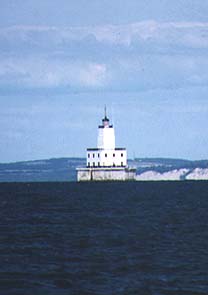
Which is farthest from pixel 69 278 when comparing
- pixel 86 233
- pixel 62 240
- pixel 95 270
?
pixel 86 233

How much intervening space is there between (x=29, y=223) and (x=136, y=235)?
1213 centimetres

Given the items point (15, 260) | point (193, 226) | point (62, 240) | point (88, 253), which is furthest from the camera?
point (193, 226)

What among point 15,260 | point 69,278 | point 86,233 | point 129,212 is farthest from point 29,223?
point 69,278

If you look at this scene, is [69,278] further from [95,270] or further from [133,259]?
[133,259]

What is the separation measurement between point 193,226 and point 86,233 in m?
8.48

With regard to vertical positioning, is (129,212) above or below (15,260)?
above

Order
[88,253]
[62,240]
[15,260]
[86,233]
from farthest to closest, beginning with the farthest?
[86,233] < [62,240] < [88,253] < [15,260]

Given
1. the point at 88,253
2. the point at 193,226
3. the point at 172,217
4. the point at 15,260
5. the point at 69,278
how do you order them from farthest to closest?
the point at 172,217
the point at 193,226
the point at 88,253
the point at 15,260
the point at 69,278

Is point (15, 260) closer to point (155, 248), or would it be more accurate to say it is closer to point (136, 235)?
point (155, 248)

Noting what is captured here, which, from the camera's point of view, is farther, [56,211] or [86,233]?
[56,211]

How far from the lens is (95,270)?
38.5 meters

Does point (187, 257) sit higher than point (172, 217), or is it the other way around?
point (172, 217)

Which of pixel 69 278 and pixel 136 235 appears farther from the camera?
pixel 136 235

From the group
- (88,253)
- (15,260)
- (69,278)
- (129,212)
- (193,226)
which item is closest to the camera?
(69,278)
